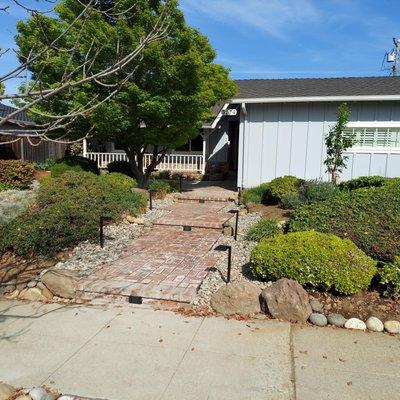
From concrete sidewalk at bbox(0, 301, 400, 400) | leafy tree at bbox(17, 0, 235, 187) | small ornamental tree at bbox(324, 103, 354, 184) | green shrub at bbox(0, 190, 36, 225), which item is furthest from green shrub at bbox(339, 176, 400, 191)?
green shrub at bbox(0, 190, 36, 225)

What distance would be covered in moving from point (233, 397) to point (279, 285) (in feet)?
6.29

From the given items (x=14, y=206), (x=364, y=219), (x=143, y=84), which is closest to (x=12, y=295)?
(x=14, y=206)

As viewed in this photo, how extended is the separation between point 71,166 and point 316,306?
1005 cm

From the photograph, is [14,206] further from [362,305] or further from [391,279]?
[391,279]

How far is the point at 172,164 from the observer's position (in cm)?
1856

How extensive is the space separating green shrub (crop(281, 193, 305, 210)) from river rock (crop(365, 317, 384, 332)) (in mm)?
4956

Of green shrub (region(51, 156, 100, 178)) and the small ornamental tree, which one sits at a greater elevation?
the small ornamental tree

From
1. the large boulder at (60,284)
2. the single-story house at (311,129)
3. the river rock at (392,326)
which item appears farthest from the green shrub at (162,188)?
the river rock at (392,326)

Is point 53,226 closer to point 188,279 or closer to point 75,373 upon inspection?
point 188,279

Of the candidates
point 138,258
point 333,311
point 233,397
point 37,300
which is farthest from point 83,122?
point 233,397

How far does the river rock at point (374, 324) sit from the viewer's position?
15.1 feet

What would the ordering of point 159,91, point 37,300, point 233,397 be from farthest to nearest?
point 159,91 → point 37,300 → point 233,397

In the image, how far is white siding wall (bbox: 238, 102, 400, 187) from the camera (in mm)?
11867

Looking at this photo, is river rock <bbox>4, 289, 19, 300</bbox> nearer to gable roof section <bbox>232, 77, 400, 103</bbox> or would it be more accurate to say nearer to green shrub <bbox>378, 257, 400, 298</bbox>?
green shrub <bbox>378, 257, 400, 298</bbox>
